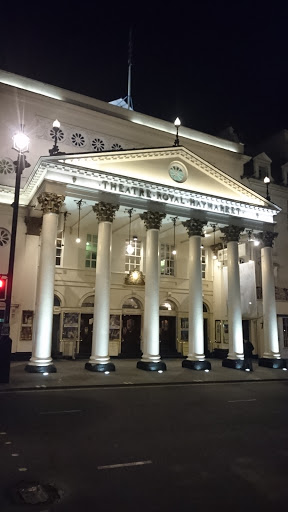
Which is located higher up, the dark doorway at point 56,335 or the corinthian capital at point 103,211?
the corinthian capital at point 103,211

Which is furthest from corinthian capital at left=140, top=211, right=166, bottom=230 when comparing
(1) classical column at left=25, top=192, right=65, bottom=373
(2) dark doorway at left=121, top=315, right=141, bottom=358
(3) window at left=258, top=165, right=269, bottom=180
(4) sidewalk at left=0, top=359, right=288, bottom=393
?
(3) window at left=258, top=165, right=269, bottom=180

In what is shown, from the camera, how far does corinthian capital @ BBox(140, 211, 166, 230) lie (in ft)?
57.9

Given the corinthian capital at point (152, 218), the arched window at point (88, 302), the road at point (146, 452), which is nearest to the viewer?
the road at point (146, 452)

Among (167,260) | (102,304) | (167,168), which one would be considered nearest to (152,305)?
(102,304)

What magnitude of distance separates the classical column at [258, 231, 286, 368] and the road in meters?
9.78

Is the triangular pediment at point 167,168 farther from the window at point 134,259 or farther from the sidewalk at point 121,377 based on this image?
the sidewalk at point 121,377

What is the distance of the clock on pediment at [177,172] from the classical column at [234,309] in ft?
12.1

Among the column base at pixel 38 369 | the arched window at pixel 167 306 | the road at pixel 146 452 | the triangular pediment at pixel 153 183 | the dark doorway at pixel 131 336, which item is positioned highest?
the triangular pediment at pixel 153 183

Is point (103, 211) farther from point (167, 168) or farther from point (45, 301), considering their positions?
point (45, 301)

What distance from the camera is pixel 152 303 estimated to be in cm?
1691

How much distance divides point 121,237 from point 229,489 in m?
19.1

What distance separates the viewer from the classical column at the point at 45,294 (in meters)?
14.4

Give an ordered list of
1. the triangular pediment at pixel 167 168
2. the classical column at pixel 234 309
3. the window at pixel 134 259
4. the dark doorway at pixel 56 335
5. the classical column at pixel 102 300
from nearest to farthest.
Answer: the classical column at pixel 102 300, the triangular pediment at pixel 167 168, the classical column at pixel 234 309, the dark doorway at pixel 56 335, the window at pixel 134 259

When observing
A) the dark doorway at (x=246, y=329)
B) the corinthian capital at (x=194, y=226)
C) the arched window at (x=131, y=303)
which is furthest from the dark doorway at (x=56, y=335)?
the dark doorway at (x=246, y=329)
